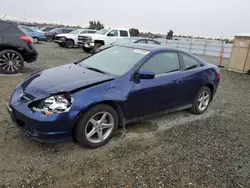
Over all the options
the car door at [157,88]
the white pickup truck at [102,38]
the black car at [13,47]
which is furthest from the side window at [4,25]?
the white pickup truck at [102,38]

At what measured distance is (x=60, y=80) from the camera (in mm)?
3441

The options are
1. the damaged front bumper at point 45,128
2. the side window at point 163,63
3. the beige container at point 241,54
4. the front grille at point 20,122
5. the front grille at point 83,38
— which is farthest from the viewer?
the front grille at point 83,38

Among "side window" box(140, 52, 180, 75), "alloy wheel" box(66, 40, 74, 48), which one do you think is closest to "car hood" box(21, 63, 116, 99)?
"side window" box(140, 52, 180, 75)

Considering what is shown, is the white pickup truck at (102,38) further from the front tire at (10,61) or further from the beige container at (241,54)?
the front tire at (10,61)

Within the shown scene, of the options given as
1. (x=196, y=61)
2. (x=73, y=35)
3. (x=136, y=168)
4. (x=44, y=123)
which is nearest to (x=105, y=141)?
(x=136, y=168)

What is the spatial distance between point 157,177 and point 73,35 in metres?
19.1

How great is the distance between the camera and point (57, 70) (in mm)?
4035

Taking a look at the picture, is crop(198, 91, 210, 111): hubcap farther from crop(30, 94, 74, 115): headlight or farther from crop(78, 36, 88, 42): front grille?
crop(78, 36, 88, 42): front grille

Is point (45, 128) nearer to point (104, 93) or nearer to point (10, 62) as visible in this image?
point (104, 93)

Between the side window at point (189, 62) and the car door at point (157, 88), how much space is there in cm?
21

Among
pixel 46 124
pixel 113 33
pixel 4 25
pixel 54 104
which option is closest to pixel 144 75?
pixel 54 104

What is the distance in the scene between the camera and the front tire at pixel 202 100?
5020 mm

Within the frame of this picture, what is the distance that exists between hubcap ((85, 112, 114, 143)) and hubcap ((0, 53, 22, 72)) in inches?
213

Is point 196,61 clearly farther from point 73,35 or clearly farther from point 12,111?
point 73,35
